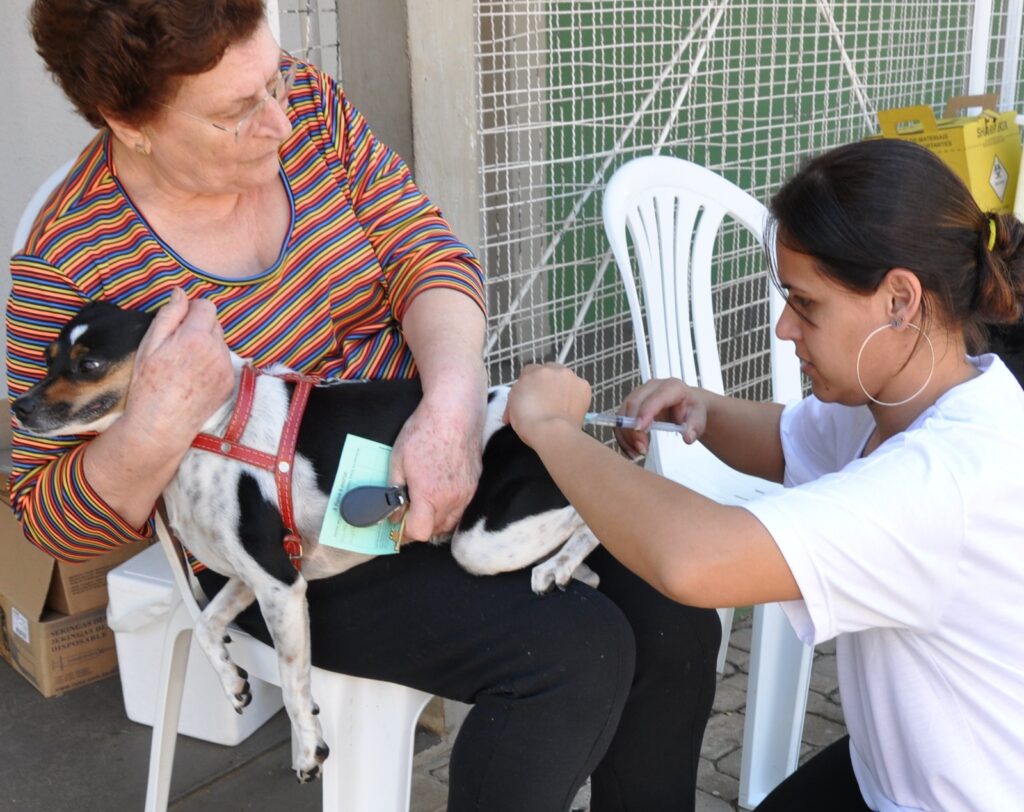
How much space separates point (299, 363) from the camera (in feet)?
6.33

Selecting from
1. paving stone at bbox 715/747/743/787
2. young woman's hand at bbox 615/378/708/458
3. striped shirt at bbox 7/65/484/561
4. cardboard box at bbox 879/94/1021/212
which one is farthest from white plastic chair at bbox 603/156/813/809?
cardboard box at bbox 879/94/1021/212

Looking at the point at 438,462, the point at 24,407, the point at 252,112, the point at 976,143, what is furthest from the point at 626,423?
the point at 976,143

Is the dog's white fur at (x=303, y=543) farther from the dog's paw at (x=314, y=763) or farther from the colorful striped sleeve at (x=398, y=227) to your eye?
the colorful striped sleeve at (x=398, y=227)

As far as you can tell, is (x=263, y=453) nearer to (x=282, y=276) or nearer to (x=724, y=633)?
(x=282, y=276)

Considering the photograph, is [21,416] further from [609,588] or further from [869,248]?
[869,248]

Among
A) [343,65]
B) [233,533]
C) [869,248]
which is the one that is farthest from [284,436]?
[343,65]

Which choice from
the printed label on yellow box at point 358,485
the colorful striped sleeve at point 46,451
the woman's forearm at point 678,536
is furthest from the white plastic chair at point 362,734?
the woman's forearm at point 678,536

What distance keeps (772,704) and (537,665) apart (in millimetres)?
1061

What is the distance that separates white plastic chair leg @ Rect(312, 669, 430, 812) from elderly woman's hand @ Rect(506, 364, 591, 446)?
55 cm

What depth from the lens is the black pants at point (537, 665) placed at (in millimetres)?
1639

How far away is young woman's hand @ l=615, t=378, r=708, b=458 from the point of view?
1899 mm

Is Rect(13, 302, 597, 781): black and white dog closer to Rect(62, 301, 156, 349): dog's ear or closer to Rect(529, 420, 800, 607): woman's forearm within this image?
Rect(62, 301, 156, 349): dog's ear

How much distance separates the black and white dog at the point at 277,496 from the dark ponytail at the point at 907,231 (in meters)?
0.63

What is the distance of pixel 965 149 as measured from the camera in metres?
4.17
